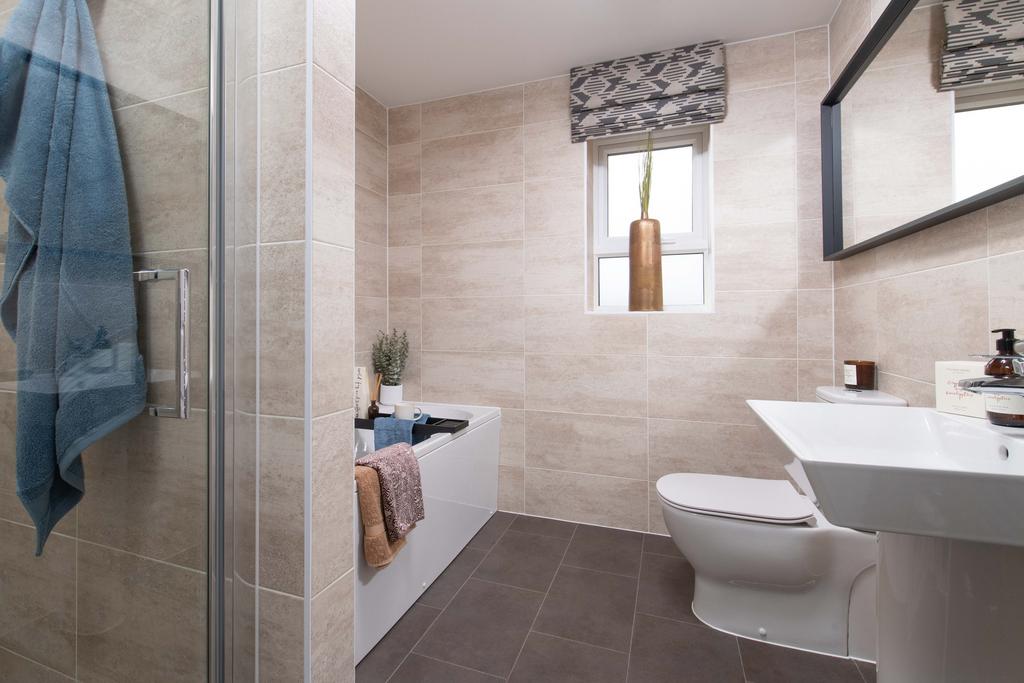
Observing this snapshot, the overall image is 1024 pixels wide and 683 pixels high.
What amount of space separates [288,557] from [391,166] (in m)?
2.35

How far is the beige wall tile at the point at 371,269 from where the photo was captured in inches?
95.4

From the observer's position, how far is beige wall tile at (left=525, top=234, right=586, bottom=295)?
7.48 feet

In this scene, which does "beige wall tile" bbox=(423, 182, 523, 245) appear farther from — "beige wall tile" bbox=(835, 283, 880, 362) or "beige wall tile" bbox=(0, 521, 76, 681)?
"beige wall tile" bbox=(0, 521, 76, 681)

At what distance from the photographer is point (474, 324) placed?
98.0 inches

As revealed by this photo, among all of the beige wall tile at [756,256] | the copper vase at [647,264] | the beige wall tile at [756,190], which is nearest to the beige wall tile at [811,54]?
the beige wall tile at [756,190]

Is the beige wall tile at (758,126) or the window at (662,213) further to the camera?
the window at (662,213)

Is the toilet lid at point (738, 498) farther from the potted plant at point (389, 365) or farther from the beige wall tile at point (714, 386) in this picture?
the potted plant at point (389, 365)

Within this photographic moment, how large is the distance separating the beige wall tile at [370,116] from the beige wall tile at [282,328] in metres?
1.88

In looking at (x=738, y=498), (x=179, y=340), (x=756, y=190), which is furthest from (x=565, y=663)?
(x=756, y=190)

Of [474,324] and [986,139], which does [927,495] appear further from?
[474,324]

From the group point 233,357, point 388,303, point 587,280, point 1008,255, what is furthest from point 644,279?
point 233,357

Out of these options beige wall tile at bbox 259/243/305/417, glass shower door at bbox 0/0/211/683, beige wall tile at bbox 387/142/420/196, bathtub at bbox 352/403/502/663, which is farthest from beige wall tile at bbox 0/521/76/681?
beige wall tile at bbox 387/142/420/196

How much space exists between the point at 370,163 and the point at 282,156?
71.6 inches

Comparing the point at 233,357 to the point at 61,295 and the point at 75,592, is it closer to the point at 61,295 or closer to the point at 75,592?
the point at 61,295
